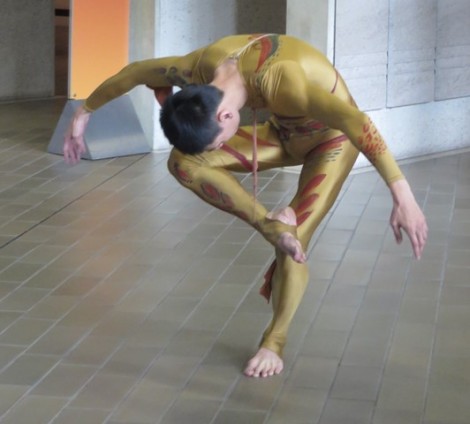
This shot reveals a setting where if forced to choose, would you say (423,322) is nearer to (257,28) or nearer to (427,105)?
(427,105)

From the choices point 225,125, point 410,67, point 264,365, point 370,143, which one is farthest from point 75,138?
point 410,67

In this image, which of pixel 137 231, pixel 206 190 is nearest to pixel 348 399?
pixel 206 190

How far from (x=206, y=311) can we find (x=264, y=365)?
0.74 m

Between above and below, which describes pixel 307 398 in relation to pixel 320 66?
below

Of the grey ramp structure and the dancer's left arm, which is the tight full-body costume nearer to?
the dancer's left arm

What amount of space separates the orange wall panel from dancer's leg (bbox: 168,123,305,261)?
151 inches

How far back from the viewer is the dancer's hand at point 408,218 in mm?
3361

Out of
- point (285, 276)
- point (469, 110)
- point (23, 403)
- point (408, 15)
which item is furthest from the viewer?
point (469, 110)

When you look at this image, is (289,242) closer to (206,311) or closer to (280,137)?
(280,137)

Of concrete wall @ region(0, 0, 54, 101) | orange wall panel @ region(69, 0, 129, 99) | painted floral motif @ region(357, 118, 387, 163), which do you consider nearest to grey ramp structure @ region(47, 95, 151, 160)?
orange wall panel @ region(69, 0, 129, 99)

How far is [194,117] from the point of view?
3.41 meters

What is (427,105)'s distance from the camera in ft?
25.3

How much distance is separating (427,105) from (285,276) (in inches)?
162

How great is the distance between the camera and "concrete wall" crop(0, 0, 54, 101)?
388 inches
